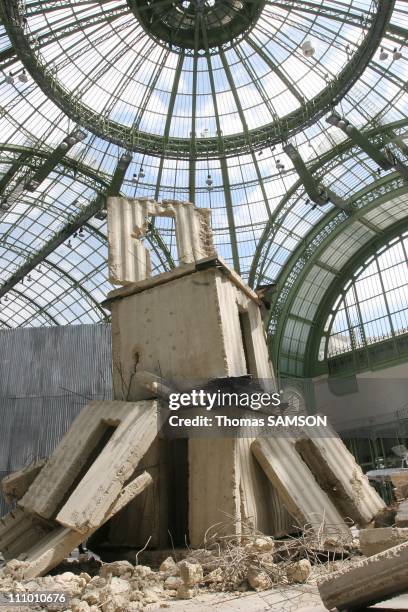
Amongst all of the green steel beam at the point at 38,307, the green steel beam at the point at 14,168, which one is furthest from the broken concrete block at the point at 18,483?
the green steel beam at the point at 38,307

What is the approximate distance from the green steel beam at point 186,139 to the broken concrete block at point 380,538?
1898cm

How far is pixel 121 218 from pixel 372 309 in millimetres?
25923

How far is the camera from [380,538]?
4.61 meters

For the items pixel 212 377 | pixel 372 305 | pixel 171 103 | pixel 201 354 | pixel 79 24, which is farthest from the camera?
pixel 372 305

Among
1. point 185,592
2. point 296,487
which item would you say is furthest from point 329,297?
point 185,592

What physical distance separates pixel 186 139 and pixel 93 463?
22.1 meters

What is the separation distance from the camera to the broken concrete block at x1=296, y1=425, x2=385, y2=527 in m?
6.57

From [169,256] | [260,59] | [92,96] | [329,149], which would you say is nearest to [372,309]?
[329,149]

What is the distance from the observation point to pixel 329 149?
25.0 m

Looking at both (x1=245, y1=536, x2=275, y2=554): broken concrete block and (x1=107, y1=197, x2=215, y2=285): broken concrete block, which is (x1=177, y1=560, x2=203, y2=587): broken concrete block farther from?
(x1=107, y1=197, x2=215, y2=285): broken concrete block

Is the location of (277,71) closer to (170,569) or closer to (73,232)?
(73,232)

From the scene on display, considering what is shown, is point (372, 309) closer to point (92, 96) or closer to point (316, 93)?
point (316, 93)

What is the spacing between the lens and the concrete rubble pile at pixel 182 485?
15.6 feet

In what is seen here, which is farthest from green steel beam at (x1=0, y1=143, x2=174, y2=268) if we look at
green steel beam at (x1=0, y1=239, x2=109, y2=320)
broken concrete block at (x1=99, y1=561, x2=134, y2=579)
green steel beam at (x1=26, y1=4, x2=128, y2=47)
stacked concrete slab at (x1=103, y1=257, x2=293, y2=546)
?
broken concrete block at (x1=99, y1=561, x2=134, y2=579)
